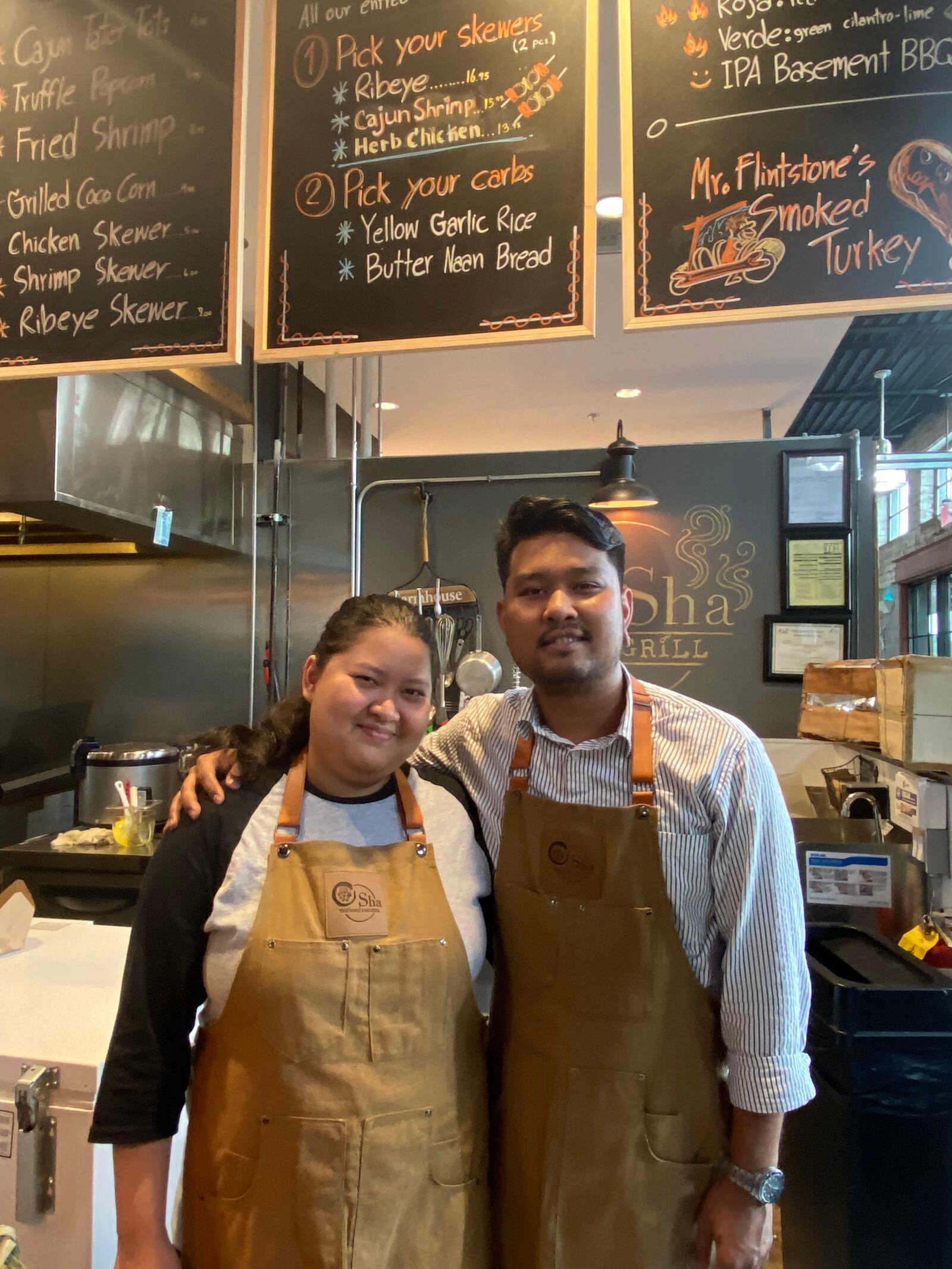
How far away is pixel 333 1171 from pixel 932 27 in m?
2.13

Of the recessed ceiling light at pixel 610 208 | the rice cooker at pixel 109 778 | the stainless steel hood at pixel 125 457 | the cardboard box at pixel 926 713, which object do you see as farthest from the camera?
the rice cooker at pixel 109 778

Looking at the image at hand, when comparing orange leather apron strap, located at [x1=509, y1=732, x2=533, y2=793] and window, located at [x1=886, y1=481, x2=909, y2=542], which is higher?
window, located at [x1=886, y1=481, x2=909, y2=542]

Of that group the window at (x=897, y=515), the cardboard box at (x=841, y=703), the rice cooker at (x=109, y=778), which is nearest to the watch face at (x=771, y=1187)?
the cardboard box at (x=841, y=703)

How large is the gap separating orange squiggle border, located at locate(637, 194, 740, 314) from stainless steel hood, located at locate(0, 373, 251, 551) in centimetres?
212

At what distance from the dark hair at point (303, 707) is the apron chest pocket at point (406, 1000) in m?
0.37

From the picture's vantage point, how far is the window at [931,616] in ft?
39.4

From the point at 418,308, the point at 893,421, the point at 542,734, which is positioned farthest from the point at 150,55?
the point at 893,421

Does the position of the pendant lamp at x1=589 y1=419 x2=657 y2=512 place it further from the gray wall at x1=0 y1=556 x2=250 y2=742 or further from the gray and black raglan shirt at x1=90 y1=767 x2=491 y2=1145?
the gray and black raglan shirt at x1=90 y1=767 x2=491 y2=1145

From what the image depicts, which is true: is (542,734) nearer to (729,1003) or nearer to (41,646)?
(729,1003)

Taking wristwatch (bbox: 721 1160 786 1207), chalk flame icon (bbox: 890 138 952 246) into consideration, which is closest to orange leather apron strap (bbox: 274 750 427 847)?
wristwatch (bbox: 721 1160 786 1207)

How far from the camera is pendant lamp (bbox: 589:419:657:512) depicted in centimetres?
328

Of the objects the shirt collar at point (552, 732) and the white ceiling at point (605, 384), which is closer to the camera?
the shirt collar at point (552, 732)

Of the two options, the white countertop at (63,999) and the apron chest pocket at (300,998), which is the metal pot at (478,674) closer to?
the white countertop at (63,999)

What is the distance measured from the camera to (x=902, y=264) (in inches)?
53.7
